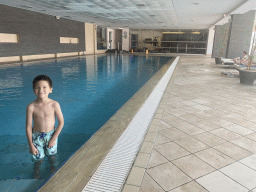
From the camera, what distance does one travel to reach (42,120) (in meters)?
1.87

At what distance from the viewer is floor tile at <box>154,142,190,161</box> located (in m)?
2.00

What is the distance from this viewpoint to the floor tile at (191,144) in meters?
2.14

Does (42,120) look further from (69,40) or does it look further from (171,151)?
(69,40)

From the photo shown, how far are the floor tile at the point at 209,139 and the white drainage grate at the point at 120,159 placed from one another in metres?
0.73

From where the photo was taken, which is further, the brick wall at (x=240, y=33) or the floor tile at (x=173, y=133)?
the brick wall at (x=240, y=33)

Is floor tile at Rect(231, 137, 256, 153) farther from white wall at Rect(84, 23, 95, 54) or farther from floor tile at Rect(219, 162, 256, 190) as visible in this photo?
white wall at Rect(84, 23, 95, 54)

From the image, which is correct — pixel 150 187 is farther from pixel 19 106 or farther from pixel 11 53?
pixel 11 53

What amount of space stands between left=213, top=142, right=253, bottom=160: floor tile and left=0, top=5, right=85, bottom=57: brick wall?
38.7 ft

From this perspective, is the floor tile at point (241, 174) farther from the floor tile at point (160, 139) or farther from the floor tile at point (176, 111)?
the floor tile at point (176, 111)

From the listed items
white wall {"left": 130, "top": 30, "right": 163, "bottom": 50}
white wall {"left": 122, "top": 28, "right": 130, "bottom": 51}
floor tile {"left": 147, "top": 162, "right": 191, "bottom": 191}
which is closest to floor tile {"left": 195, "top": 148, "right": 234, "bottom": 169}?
floor tile {"left": 147, "top": 162, "right": 191, "bottom": 191}

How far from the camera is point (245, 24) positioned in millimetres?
10727

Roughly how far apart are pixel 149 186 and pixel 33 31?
13335 millimetres

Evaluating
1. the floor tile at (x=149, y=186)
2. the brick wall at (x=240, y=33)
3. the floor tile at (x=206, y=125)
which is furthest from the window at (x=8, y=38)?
the brick wall at (x=240, y=33)

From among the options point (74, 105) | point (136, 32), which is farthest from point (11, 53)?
point (136, 32)
